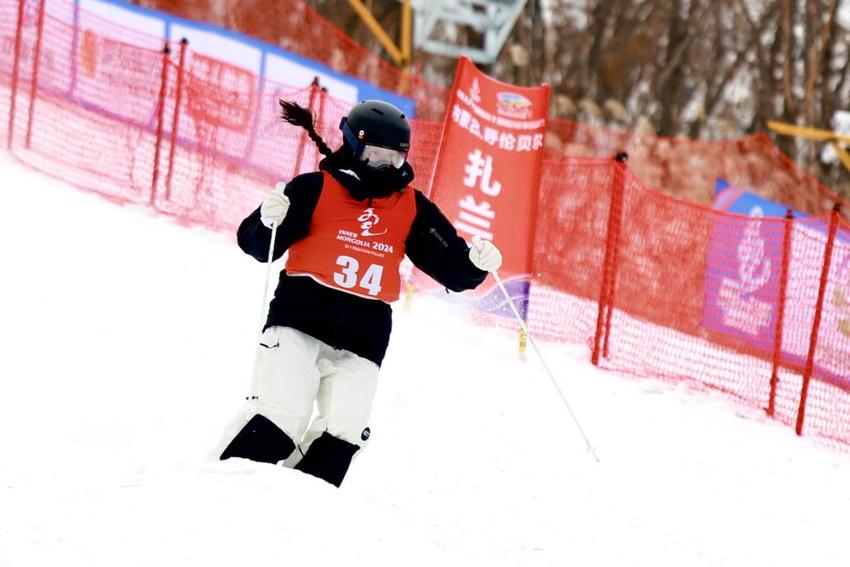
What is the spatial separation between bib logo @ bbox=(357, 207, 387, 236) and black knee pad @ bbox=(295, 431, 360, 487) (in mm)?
821

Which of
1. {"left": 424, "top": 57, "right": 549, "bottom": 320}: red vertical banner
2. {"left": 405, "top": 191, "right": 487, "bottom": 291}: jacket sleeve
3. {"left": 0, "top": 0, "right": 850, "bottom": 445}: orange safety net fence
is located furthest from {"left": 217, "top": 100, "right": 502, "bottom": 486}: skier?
{"left": 0, "top": 0, "right": 850, "bottom": 445}: orange safety net fence

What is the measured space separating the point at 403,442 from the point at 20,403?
6.82 ft

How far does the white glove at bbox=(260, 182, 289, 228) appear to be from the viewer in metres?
4.50

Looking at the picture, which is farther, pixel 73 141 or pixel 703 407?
pixel 73 141

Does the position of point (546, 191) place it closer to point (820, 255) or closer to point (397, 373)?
point (820, 255)

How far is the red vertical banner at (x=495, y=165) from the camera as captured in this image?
8891 millimetres

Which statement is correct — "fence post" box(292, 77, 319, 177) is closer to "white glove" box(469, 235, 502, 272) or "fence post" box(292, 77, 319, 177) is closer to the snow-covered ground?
the snow-covered ground

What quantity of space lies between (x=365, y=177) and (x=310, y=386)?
2.83 ft

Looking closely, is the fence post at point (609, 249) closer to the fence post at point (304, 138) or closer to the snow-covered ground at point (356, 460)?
the snow-covered ground at point (356, 460)

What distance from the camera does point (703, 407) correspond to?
8.96 metres

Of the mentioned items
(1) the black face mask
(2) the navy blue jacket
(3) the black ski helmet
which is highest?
(3) the black ski helmet

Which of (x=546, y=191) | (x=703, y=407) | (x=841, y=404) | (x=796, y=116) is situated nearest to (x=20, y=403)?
(x=703, y=407)

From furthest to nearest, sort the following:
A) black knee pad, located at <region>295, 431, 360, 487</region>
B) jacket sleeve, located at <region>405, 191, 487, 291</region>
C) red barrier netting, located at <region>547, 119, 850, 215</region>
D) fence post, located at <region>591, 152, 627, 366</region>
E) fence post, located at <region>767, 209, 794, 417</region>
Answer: red barrier netting, located at <region>547, 119, 850, 215</region>, fence post, located at <region>591, 152, 627, 366</region>, fence post, located at <region>767, 209, 794, 417</region>, jacket sleeve, located at <region>405, 191, 487, 291</region>, black knee pad, located at <region>295, 431, 360, 487</region>

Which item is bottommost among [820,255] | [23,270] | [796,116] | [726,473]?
[726,473]
